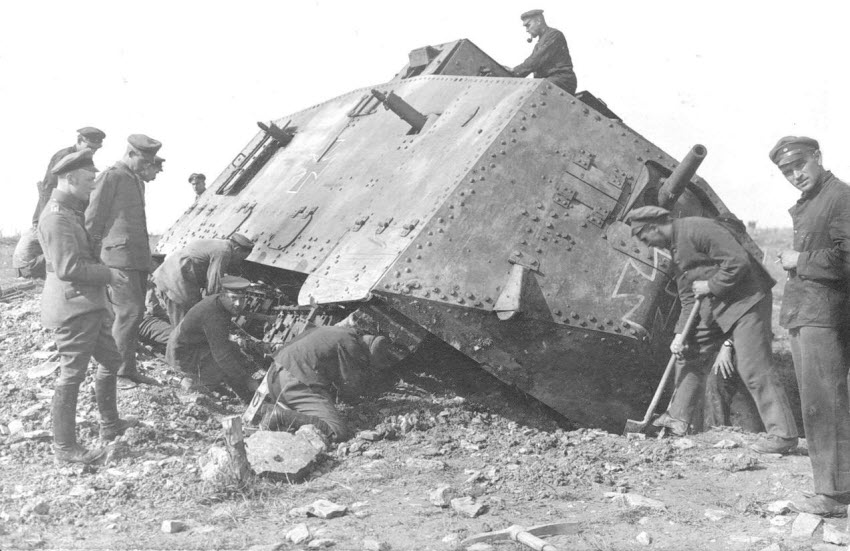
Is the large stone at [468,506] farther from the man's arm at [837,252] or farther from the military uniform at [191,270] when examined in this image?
the military uniform at [191,270]

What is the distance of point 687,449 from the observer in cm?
548

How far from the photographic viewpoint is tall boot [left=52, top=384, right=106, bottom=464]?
5.24 metres

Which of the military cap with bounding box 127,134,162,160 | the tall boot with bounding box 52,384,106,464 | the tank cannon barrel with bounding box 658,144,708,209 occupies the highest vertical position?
the tank cannon barrel with bounding box 658,144,708,209

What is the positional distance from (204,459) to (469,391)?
7.71 feet

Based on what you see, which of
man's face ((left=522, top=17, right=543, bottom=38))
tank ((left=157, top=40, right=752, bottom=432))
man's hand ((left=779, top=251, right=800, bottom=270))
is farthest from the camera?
man's face ((left=522, top=17, right=543, bottom=38))

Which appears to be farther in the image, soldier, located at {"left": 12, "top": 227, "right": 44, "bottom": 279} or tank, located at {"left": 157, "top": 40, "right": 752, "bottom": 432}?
soldier, located at {"left": 12, "top": 227, "right": 44, "bottom": 279}

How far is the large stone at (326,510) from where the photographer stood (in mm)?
4293

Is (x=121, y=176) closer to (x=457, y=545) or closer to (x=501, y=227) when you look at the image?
(x=501, y=227)

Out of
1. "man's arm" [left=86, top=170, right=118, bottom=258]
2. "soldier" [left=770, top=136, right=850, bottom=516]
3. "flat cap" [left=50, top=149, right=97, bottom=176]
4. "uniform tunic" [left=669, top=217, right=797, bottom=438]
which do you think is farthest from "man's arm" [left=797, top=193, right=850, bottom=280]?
"man's arm" [left=86, top=170, right=118, bottom=258]

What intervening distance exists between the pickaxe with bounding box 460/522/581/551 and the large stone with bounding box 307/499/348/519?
780 mm

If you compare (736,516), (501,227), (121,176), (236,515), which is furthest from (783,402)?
(121,176)

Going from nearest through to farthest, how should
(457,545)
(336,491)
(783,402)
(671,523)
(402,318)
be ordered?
(457,545) → (671,523) → (336,491) → (783,402) → (402,318)

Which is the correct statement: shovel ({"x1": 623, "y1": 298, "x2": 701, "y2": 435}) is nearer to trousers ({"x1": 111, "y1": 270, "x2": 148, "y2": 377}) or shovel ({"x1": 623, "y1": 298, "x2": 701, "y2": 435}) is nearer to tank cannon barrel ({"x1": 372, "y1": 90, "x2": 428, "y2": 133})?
tank cannon barrel ({"x1": 372, "y1": 90, "x2": 428, "y2": 133})

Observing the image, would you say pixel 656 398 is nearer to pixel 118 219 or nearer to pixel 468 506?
pixel 468 506
